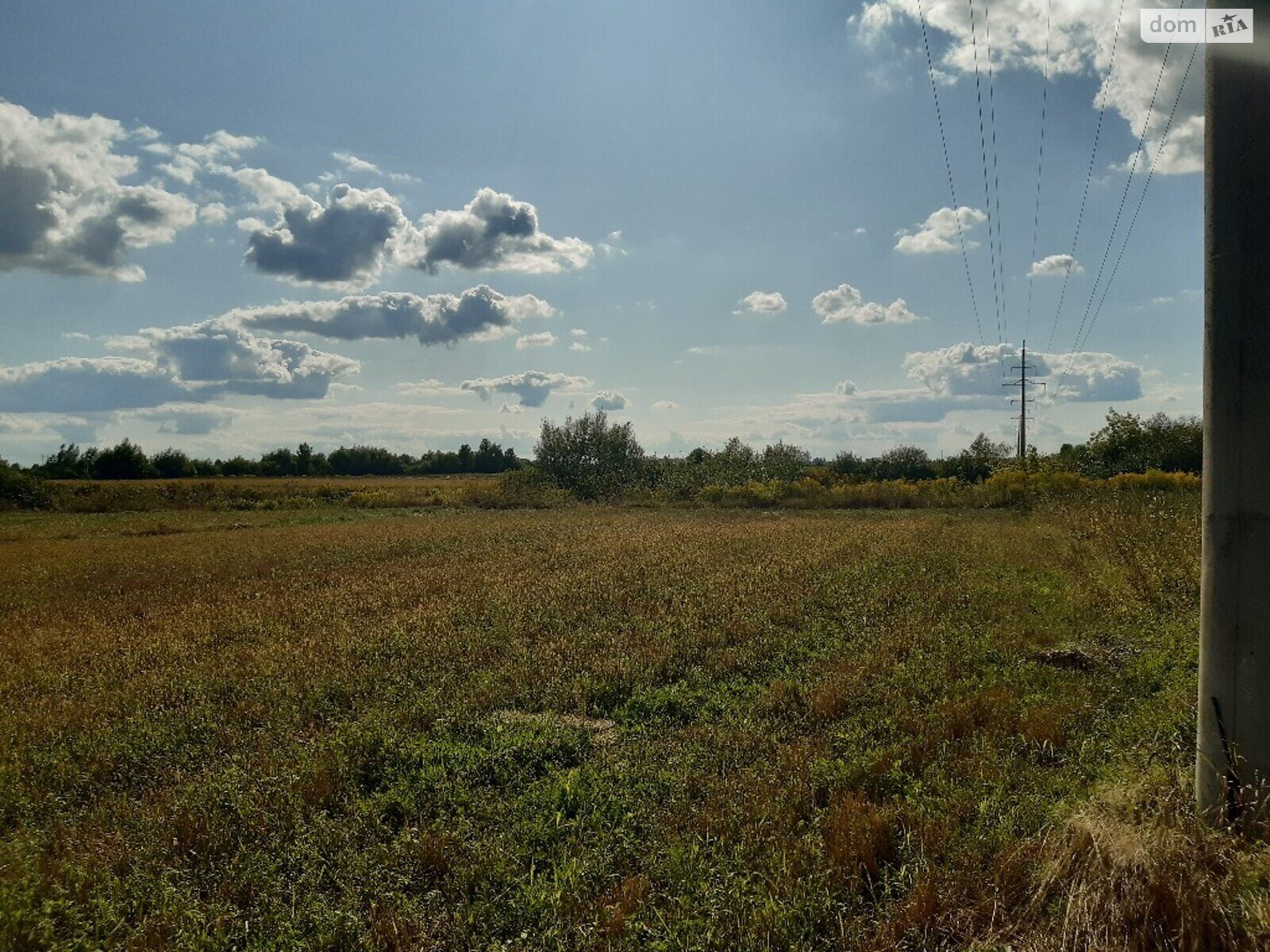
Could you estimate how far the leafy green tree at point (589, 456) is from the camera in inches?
2408

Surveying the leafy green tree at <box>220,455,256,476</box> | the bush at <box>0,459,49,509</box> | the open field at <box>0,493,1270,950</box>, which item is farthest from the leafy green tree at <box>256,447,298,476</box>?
the open field at <box>0,493,1270,950</box>

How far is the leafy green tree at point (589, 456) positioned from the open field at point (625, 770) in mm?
46892

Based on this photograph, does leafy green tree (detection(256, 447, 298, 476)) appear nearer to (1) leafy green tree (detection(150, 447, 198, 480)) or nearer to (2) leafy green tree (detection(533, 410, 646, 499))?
(1) leafy green tree (detection(150, 447, 198, 480))

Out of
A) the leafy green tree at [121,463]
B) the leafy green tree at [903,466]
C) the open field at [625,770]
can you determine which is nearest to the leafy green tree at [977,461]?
the leafy green tree at [903,466]

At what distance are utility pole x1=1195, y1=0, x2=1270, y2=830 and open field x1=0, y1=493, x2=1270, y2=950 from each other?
53 cm

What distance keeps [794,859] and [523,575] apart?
1227 cm

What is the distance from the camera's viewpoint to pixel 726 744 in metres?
6.65

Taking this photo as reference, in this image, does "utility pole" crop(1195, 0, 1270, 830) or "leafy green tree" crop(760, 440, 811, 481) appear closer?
"utility pole" crop(1195, 0, 1270, 830)

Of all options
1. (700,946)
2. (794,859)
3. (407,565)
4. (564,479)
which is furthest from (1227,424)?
(564,479)

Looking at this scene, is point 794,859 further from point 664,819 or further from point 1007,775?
point 1007,775

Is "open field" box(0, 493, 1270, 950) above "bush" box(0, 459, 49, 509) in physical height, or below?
below

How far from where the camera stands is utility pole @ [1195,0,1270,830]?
4.10 meters

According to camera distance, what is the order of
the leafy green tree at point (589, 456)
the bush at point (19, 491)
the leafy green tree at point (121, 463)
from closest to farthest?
the bush at point (19, 491), the leafy green tree at point (589, 456), the leafy green tree at point (121, 463)

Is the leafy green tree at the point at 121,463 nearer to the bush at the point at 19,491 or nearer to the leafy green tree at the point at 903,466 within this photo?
the bush at the point at 19,491
